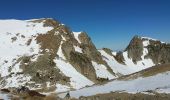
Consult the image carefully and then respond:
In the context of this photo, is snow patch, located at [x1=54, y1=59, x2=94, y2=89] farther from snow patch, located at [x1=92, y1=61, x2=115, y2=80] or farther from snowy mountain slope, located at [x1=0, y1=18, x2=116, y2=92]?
snow patch, located at [x1=92, y1=61, x2=115, y2=80]

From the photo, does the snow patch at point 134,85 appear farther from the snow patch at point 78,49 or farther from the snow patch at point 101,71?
the snow patch at point 78,49

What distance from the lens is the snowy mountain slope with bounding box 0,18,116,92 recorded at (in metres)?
144

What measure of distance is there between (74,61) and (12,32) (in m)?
38.3

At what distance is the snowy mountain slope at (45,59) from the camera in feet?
471

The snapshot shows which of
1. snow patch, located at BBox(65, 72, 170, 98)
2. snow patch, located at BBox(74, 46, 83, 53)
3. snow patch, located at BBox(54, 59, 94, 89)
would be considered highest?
snow patch, located at BBox(74, 46, 83, 53)

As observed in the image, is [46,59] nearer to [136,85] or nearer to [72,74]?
[72,74]

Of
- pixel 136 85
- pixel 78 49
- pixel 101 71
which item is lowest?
pixel 136 85

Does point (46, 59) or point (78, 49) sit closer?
point (46, 59)

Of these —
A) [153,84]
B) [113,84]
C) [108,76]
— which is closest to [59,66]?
[108,76]

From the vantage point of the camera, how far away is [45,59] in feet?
504

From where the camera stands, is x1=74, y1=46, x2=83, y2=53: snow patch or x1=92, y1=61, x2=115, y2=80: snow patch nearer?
x1=92, y1=61, x2=115, y2=80: snow patch

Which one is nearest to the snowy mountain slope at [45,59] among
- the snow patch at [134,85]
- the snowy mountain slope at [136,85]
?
the snowy mountain slope at [136,85]

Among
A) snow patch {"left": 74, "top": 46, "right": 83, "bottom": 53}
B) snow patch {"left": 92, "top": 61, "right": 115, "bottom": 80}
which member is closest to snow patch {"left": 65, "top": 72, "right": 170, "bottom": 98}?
A: snow patch {"left": 92, "top": 61, "right": 115, "bottom": 80}

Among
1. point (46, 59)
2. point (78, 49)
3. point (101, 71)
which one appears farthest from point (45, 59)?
point (101, 71)
